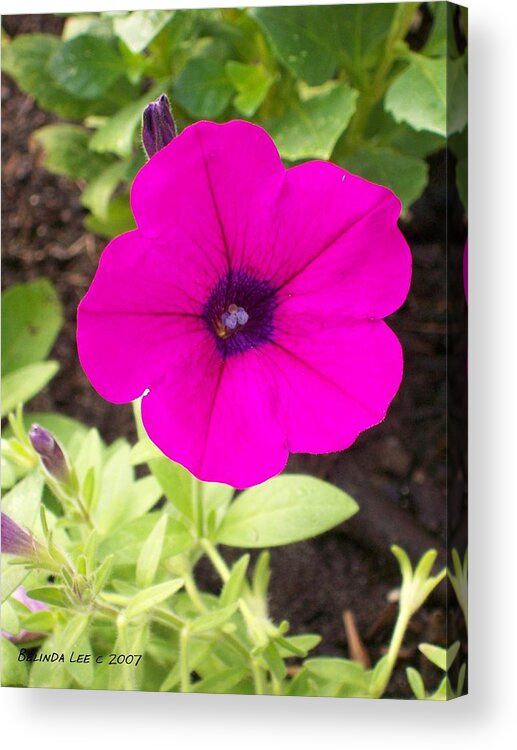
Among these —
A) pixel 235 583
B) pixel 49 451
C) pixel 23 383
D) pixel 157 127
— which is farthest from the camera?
pixel 23 383

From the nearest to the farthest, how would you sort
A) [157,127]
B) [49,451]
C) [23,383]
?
1. [157,127]
2. [49,451]
3. [23,383]

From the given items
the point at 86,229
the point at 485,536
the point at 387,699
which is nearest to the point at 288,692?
the point at 387,699

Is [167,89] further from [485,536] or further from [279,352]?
[485,536]

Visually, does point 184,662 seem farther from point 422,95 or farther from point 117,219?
point 422,95

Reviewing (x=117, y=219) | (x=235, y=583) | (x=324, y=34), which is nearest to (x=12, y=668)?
(x=235, y=583)

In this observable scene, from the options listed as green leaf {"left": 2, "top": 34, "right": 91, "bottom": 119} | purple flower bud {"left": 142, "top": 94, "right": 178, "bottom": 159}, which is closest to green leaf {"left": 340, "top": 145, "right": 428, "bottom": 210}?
purple flower bud {"left": 142, "top": 94, "right": 178, "bottom": 159}

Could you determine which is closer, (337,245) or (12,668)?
(337,245)

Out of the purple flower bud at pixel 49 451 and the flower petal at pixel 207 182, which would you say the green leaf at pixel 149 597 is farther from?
the flower petal at pixel 207 182
